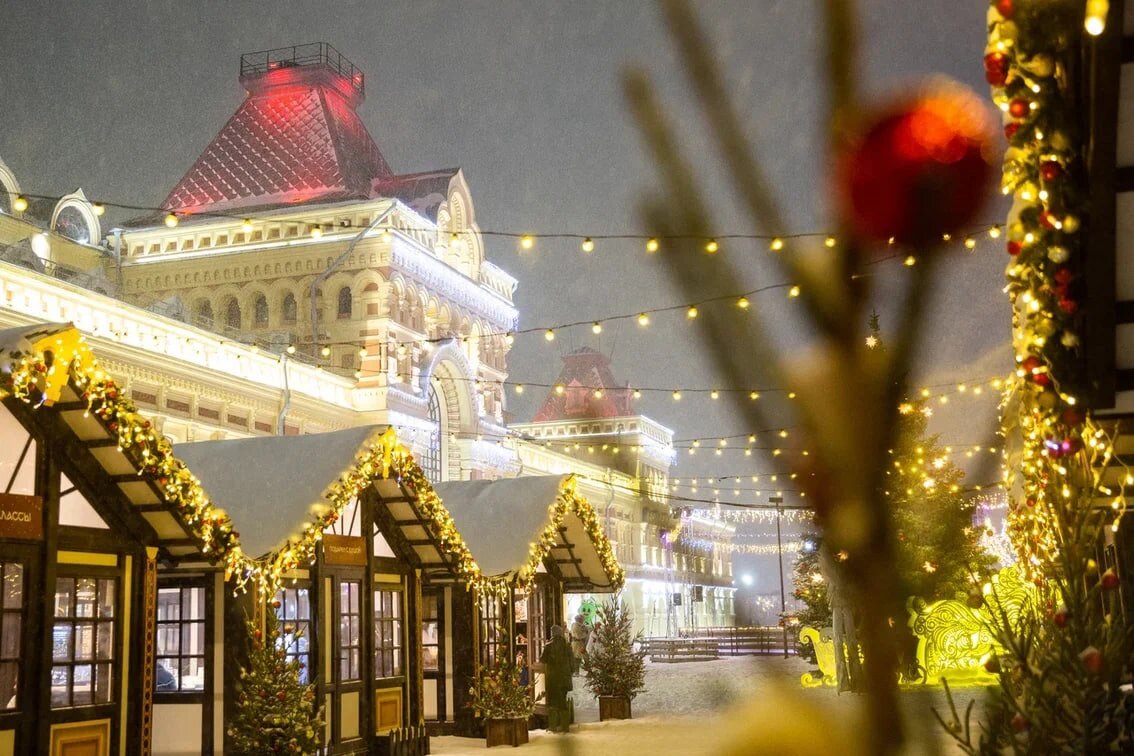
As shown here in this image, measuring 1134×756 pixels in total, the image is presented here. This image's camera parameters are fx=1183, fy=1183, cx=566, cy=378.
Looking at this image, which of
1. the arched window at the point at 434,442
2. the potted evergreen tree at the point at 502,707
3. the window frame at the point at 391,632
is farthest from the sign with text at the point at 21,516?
the arched window at the point at 434,442

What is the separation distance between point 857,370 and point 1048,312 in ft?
13.9

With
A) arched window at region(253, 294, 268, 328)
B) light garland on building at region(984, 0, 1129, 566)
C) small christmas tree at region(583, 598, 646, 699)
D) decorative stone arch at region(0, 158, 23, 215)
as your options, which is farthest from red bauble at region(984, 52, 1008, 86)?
arched window at region(253, 294, 268, 328)

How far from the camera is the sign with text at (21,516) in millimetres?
9000

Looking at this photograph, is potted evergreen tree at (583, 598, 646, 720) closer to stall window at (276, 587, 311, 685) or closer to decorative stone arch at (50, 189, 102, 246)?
stall window at (276, 587, 311, 685)

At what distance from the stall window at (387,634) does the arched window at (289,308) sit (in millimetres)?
22324

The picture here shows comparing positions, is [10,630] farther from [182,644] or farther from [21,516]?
[182,644]

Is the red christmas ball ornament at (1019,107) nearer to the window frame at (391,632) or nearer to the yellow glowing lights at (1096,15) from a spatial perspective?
the yellow glowing lights at (1096,15)

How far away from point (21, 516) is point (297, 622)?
13.6 ft

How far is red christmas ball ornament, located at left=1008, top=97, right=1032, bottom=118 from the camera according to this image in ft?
13.9

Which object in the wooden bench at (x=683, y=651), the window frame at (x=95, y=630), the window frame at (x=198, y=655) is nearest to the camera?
the window frame at (x=95, y=630)

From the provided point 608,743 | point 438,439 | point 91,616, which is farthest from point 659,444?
point 91,616

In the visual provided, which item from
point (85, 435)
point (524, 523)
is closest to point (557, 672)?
point (524, 523)

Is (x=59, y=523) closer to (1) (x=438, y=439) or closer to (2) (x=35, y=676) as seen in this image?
(2) (x=35, y=676)

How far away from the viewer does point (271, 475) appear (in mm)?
12844
